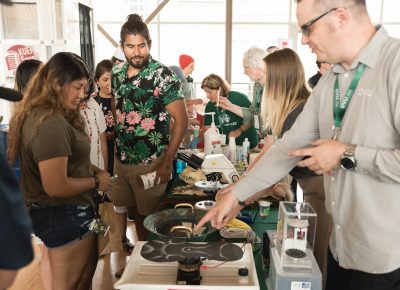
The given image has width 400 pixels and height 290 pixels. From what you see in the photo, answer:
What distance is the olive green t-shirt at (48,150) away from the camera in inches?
60.4

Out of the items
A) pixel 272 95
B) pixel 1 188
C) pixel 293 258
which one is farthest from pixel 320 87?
pixel 1 188

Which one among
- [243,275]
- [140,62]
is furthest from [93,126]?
[243,275]

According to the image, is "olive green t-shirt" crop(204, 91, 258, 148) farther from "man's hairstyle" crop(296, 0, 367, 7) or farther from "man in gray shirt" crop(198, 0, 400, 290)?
"man's hairstyle" crop(296, 0, 367, 7)

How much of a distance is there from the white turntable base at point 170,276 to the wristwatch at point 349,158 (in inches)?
17.2

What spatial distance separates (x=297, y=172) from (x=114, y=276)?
175cm

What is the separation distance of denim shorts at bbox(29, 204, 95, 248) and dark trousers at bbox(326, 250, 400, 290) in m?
1.09

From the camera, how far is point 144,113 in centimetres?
248

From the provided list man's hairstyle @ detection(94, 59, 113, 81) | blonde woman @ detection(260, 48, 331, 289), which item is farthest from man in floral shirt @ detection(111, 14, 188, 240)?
man's hairstyle @ detection(94, 59, 113, 81)

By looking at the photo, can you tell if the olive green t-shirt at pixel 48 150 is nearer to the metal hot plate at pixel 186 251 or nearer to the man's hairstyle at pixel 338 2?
the metal hot plate at pixel 186 251

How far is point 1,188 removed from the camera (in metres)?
0.56

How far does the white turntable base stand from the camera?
1.15 metres

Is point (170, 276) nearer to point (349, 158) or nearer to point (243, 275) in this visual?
point (243, 275)

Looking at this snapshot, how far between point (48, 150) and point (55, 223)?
348 millimetres

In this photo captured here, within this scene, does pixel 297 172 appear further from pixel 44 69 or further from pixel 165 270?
pixel 44 69
